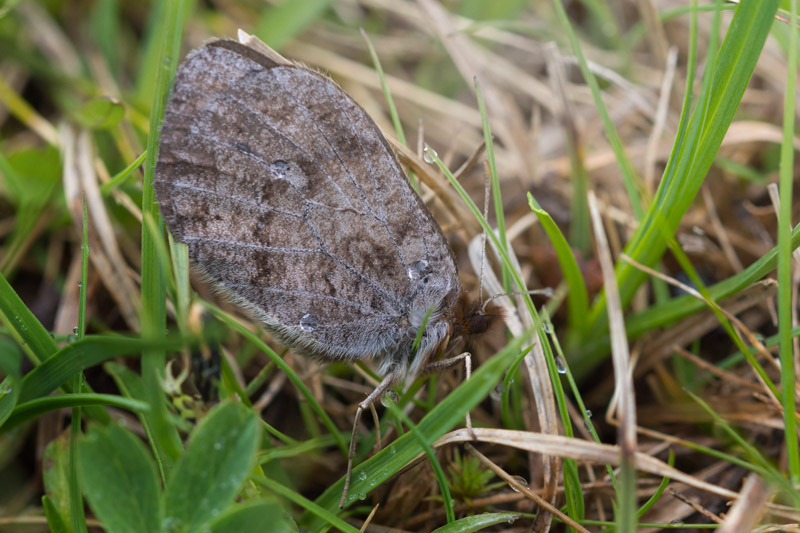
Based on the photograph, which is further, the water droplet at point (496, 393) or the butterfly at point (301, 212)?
the water droplet at point (496, 393)

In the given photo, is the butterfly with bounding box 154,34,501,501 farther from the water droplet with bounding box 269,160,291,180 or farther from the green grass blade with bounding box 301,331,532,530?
the green grass blade with bounding box 301,331,532,530

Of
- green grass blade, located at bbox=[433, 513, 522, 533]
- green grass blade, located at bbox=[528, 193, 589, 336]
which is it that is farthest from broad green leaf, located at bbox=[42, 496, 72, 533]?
green grass blade, located at bbox=[528, 193, 589, 336]

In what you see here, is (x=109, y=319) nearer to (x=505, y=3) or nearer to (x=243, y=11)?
(x=243, y=11)

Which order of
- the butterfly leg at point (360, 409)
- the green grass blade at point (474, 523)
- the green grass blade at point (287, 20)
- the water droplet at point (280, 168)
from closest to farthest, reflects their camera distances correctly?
the green grass blade at point (474, 523) → the butterfly leg at point (360, 409) → the water droplet at point (280, 168) → the green grass blade at point (287, 20)

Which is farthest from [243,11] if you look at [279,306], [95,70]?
[279,306]

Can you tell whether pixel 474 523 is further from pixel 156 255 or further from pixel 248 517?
pixel 156 255

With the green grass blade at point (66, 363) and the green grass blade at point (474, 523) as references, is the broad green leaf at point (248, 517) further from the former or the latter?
the green grass blade at point (474, 523)

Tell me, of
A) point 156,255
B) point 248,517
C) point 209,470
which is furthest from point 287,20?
point 248,517

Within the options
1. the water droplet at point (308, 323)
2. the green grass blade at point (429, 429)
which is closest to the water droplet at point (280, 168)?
the water droplet at point (308, 323)
